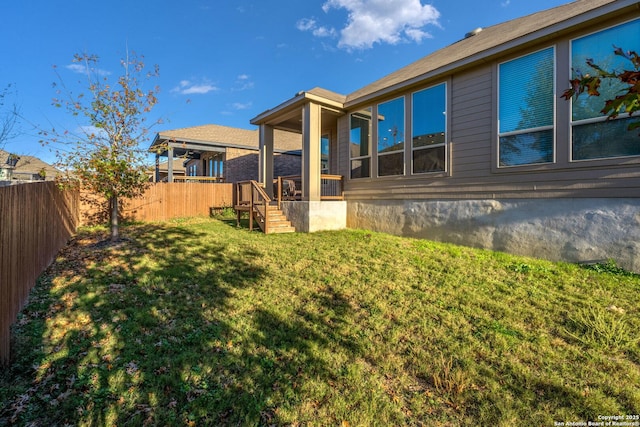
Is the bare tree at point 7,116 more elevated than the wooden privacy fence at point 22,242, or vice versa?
the bare tree at point 7,116

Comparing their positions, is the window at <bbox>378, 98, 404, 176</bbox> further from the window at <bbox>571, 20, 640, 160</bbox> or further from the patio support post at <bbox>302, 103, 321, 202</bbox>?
the window at <bbox>571, 20, 640, 160</bbox>

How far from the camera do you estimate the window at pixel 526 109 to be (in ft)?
18.4

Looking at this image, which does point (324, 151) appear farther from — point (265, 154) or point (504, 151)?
point (504, 151)

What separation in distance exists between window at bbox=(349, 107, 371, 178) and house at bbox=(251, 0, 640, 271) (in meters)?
0.04

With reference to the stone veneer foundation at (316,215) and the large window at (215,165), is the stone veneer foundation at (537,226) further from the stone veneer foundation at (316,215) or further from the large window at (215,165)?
the large window at (215,165)

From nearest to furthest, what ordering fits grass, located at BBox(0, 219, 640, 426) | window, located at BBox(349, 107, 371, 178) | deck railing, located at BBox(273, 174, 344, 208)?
grass, located at BBox(0, 219, 640, 426), window, located at BBox(349, 107, 371, 178), deck railing, located at BBox(273, 174, 344, 208)

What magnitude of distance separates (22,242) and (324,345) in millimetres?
4022

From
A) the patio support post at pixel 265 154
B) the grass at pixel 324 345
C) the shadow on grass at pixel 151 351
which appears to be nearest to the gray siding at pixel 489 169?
the grass at pixel 324 345

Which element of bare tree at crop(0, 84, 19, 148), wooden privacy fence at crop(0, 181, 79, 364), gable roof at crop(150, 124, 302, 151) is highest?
gable roof at crop(150, 124, 302, 151)

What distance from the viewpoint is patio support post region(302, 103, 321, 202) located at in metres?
8.82

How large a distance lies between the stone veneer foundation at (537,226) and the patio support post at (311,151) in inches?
99.3

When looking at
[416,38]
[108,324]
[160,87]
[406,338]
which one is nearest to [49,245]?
[108,324]

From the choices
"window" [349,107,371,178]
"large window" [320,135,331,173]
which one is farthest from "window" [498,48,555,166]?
"large window" [320,135,331,173]

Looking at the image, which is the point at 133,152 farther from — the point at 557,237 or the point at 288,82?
the point at 288,82
